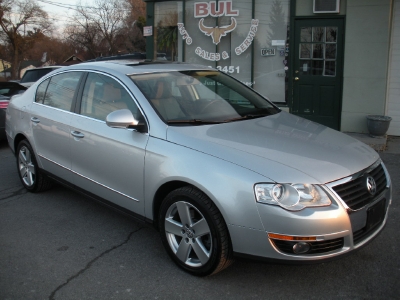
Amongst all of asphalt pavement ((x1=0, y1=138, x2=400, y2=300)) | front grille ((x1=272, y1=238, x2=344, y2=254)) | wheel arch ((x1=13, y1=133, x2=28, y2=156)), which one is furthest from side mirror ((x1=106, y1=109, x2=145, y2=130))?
wheel arch ((x1=13, y1=133, x2=28, y2=156))

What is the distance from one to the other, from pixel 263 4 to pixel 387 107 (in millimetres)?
3273

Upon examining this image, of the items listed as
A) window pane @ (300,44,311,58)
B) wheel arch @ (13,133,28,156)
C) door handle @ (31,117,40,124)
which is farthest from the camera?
window pane @ (300,44,311,58)

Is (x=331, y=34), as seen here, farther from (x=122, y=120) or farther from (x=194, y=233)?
(x=194, y=233)

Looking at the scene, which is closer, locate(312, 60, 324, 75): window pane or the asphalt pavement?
the asphalt pavement

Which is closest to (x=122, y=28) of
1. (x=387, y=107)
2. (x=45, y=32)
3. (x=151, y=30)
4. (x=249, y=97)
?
(x=45, y=32)

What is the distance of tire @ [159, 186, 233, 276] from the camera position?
3.22 meters

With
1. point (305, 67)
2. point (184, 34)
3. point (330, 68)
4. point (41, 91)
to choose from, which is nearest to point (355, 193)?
point (41, 91)

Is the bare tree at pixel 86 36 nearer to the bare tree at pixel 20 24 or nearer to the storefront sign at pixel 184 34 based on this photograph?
the bare tree at pixel 20 24

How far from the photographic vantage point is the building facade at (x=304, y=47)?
27.3 feet

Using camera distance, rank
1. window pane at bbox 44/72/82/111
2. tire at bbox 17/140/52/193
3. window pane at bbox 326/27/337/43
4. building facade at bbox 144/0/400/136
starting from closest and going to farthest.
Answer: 1. window pane at bbox 44/72/82/111
2. tire at bbox 17/140/52/193
3. building facade at bbox 144/0/400/136
4. window pane at bbox 326/27/337/43

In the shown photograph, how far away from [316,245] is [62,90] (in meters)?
3.28

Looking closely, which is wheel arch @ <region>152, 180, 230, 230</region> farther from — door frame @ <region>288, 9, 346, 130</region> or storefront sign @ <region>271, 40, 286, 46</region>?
storefront sign @ <region>271, 40, 286, 46</region>

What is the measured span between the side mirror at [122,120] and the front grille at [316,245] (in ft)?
5.03

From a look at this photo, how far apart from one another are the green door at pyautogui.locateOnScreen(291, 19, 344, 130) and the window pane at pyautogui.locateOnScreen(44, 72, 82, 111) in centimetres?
537
